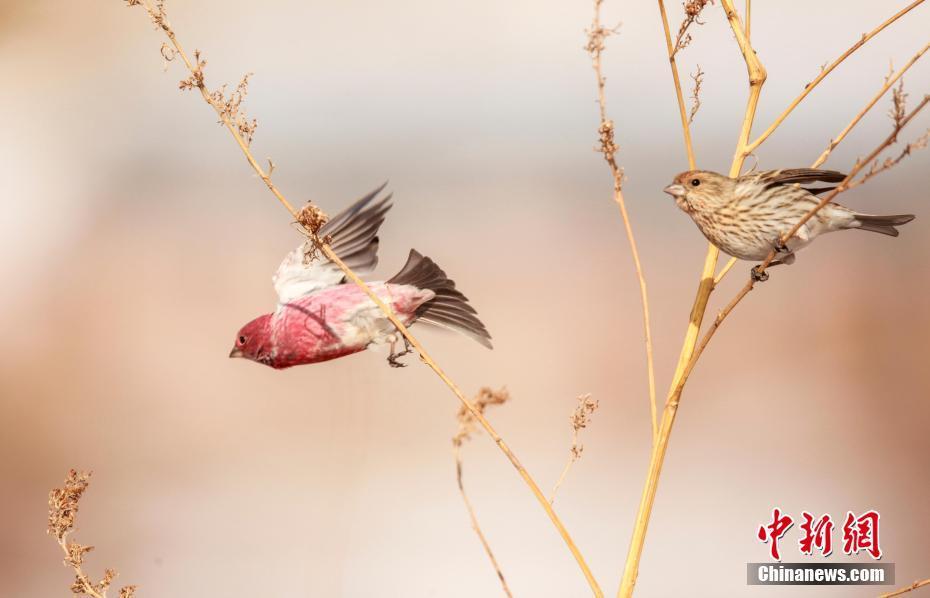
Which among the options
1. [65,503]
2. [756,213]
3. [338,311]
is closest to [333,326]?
[338,311]

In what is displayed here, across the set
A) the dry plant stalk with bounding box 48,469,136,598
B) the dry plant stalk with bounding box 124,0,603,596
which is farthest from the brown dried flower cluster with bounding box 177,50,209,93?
the dry plant stalk with bounding box 48,469,136,598

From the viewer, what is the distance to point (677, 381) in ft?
1.84

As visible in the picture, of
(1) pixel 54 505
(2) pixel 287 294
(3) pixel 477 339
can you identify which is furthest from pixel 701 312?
(1) pixel 54 505

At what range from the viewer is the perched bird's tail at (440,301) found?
64 cm

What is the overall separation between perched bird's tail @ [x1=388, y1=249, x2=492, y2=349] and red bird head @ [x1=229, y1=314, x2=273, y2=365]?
10 centimetres

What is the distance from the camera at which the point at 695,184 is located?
688mm

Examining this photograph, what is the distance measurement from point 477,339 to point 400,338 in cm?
7

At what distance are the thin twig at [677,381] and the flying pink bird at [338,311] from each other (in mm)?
167

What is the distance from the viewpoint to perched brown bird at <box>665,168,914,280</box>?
2.12ft

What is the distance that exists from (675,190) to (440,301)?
0.69ft

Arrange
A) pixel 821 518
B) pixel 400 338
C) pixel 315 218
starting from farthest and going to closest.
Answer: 1. pixel 821 518
2. pixel 400 338
3. pixel 315 218

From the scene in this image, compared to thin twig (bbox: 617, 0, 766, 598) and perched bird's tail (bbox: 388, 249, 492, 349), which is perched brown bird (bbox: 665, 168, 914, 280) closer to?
thin twig (bbox: 617, 0, 766, 598)

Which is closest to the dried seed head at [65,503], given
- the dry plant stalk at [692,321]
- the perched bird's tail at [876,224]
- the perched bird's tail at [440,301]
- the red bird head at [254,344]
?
the red bird head at [254,344]

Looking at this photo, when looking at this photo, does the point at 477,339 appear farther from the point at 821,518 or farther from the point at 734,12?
the point at 821,518
